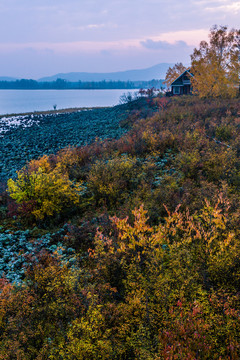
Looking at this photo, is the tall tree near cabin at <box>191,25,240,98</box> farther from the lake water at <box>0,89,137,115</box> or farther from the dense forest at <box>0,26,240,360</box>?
the lake water at <box>0,89,137,115</box>

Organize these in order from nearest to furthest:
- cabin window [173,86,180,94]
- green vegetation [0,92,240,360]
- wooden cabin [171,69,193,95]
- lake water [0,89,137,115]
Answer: green vegetation [0,92,240,360] → wooden cabin [171,69,193,95] → cabin window [173,86,180,94] → lake water [0,89,137,115]

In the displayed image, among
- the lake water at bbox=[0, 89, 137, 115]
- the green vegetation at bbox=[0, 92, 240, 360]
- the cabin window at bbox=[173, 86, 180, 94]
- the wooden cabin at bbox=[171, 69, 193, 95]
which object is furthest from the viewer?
the lake water at bbox=[0, 89, 137, 115]

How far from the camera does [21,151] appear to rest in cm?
2089

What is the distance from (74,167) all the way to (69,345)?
923cm

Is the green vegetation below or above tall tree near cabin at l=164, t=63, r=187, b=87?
below

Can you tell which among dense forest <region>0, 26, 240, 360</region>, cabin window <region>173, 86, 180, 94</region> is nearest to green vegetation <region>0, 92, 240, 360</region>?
dense forest <region>0, 26, 240, 360</region>

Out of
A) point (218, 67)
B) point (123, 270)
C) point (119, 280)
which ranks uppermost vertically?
point (218, 67)

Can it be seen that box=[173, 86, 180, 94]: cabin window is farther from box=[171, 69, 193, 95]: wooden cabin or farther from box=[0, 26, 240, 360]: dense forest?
box=[0, 26, 240, 360]: dense forest

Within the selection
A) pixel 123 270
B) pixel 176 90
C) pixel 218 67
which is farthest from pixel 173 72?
pixel 123 270

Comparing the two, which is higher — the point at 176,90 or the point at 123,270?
the point at 176,90

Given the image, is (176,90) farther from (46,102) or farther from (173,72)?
(46,102)

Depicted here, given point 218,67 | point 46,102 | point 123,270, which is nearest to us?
point 123,270

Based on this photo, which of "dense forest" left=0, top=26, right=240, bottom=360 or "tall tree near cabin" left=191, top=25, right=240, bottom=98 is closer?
"dense forest" left=0, top=26, right=240, bottom=360

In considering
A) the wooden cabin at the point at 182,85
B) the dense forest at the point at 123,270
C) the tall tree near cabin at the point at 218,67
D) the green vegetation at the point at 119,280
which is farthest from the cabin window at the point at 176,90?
the green vegetation at the point at 119,280
